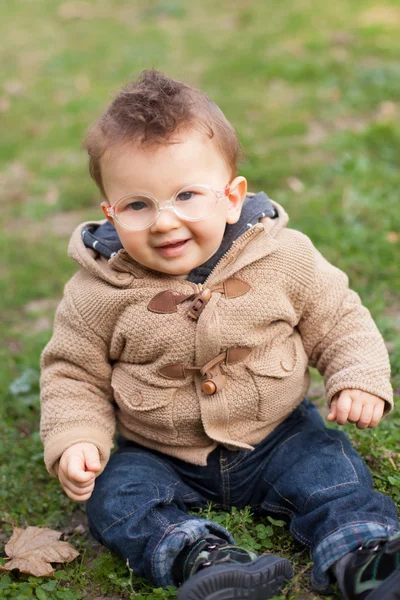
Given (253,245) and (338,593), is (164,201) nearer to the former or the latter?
(253,245)

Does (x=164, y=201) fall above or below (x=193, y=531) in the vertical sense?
above

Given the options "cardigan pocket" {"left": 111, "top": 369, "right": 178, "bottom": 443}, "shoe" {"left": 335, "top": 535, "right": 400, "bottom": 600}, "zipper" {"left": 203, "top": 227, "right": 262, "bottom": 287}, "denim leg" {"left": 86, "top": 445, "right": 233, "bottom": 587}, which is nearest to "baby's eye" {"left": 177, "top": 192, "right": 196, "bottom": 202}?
"zipper" {"left": 203, "top": 227, "right": 262, "bottom": 287}

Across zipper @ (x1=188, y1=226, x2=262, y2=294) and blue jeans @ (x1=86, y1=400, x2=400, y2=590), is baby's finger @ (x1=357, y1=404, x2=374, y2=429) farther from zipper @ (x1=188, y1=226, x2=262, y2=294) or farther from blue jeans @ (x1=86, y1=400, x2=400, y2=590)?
zipper @ (x1=188, y1=226, x2=262, y2=294)

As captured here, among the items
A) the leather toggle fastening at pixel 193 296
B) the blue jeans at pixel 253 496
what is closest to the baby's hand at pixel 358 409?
the blue jeans at pixel 253 496

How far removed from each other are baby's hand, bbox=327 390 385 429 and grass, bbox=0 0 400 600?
312mm

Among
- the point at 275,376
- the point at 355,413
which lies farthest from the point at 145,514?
the point at 355,413

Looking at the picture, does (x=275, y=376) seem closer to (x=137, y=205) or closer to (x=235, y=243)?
(x=235, y=243)

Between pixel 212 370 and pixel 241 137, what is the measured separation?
349 cm

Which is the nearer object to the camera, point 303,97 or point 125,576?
point 125,576

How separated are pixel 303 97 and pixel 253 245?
4095 mm

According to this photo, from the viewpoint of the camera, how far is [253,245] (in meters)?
2.50

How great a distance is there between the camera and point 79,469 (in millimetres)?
2314

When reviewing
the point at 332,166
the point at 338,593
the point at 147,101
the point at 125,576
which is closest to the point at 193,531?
the point at 125,576

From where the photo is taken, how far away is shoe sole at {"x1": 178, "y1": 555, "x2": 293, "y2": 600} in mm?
1909
